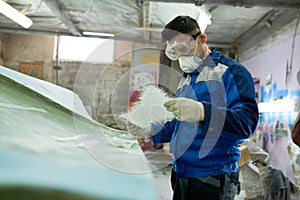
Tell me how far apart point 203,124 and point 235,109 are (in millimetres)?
124

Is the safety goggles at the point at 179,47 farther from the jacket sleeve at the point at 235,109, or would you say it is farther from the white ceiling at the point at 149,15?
the white ceiling at the point at 149,15

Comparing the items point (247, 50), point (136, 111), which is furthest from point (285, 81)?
point (136, 111)

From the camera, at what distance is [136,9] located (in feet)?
12.0

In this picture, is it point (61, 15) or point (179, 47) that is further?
point (61, 15)

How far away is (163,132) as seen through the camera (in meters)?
1.36

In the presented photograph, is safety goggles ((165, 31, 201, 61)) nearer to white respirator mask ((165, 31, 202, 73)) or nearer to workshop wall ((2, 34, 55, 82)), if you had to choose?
white respirator mask ((165, 31, 202, 73))

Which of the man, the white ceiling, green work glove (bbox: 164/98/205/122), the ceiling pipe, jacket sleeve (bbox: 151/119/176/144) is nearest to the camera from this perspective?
green work glove (bbox: 164/98/205/122)

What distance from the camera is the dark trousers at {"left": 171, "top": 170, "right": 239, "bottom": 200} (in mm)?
1172

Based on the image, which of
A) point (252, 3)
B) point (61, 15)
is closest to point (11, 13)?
point (61, 15)

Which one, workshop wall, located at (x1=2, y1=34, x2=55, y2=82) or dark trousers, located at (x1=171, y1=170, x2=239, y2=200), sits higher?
workshop wall, located at (x1=2, y1=34, x2=55, y2=82)

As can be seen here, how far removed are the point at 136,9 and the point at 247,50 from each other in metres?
1.98

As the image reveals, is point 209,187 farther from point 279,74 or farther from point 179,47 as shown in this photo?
point 279,74

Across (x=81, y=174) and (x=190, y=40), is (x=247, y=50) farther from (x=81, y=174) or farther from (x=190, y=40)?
(x=81, y=174)

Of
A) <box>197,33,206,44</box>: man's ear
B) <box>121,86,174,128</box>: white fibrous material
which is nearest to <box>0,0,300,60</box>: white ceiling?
<box>197,33,206,44</box>: man's ear
